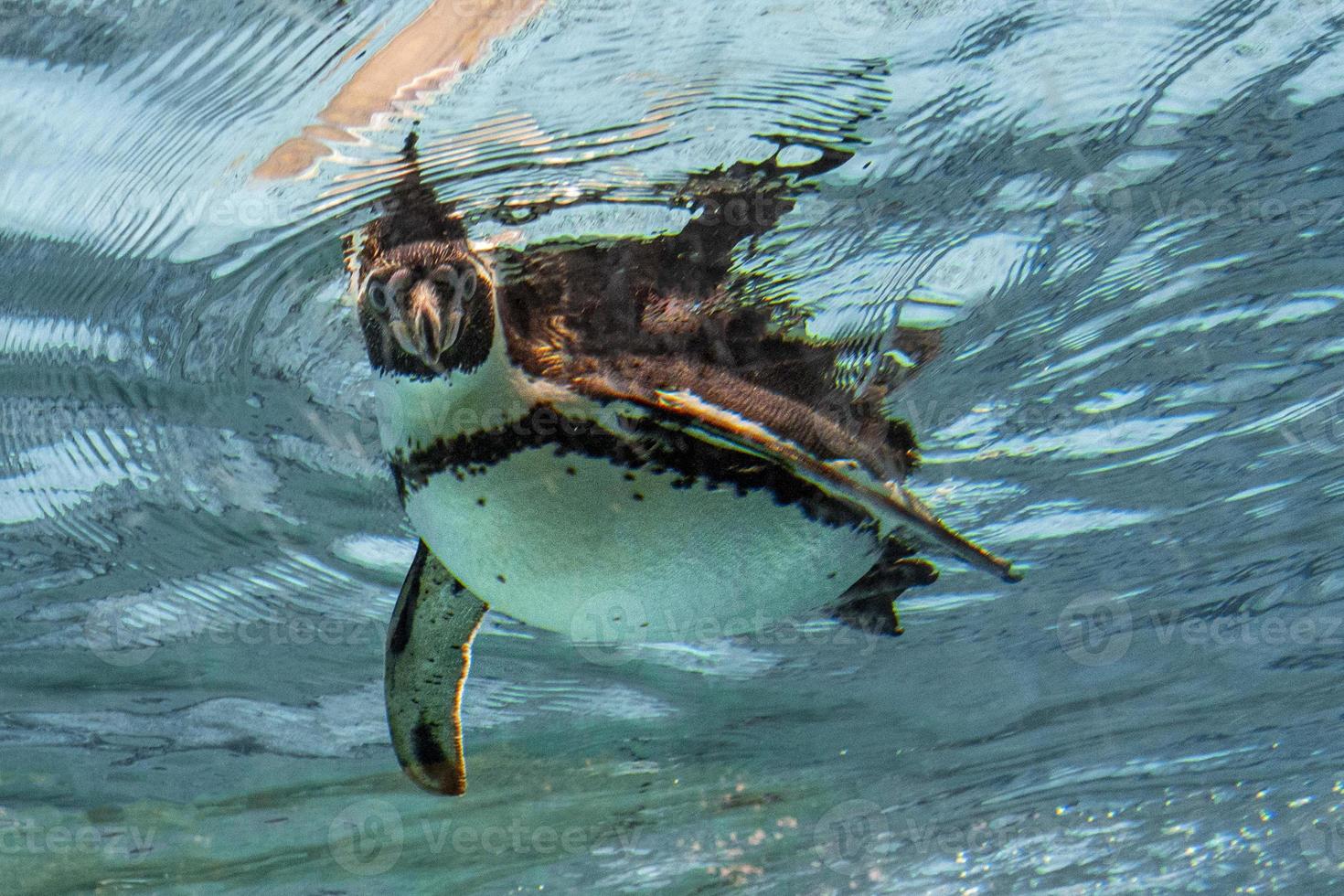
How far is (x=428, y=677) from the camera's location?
4.31 meters

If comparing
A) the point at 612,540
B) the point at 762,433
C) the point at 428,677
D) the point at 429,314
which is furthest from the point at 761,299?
the point at 428,677

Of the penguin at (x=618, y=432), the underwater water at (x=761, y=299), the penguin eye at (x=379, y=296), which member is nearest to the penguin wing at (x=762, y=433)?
the penguin at (x=618, y=432)

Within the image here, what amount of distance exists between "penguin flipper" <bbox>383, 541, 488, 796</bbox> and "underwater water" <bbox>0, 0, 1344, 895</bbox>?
3.66ft

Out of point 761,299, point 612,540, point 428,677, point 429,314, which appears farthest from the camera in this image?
point 428,677

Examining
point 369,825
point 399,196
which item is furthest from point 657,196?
point 369,825

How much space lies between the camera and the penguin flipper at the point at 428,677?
4215 mm

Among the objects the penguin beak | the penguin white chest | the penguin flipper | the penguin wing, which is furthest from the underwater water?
the penguin flipper

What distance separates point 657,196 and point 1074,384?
2.76 m

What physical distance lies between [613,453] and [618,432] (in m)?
0.06

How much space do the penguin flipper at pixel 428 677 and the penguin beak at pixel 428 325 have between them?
126 centimetres

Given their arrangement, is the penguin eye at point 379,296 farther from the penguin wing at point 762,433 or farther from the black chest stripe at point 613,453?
the penguin wing at point 762,433

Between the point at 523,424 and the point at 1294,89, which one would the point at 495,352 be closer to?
the point at 523,424

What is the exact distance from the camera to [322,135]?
11.3ft

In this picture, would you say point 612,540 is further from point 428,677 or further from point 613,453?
point 428,677
